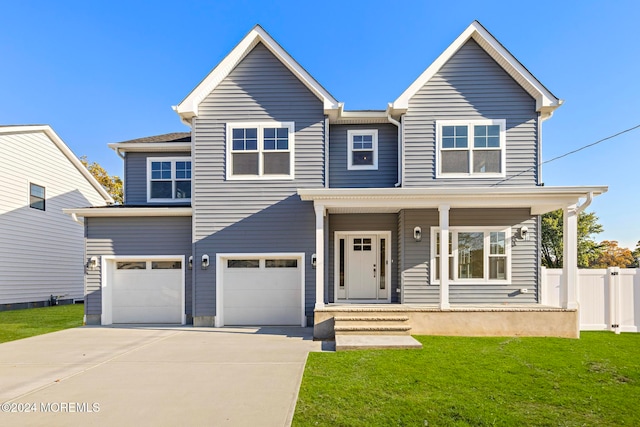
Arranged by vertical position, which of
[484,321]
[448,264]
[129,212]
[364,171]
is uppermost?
[364,171]

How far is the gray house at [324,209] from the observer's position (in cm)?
955

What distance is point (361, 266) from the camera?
34.3ft

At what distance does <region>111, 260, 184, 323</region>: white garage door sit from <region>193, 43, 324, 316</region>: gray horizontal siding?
1.01 metres

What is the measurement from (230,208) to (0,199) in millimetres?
9974

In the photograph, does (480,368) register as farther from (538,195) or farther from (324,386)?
(538,195)

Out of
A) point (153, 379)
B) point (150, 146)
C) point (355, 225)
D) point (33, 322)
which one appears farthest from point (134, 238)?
point (355, 225)

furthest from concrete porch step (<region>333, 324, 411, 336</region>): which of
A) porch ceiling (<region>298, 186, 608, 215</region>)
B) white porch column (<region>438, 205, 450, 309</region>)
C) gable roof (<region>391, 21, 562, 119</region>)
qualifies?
gable roof (<region>391, 21, 562, 119</region>)

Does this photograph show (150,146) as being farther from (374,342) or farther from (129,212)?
(374,342)

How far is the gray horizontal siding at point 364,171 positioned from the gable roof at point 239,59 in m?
1.10

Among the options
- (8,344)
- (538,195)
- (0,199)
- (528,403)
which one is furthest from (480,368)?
(0,199)

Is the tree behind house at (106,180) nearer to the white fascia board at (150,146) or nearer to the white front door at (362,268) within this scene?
the white fascia board at (150,146)

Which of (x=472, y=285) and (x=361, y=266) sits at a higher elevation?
(x=361, y=266)

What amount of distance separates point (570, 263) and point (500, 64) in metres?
5.30

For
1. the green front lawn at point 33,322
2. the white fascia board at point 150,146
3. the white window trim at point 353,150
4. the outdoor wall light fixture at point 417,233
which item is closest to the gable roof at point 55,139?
the white fascia board at point 150,146
